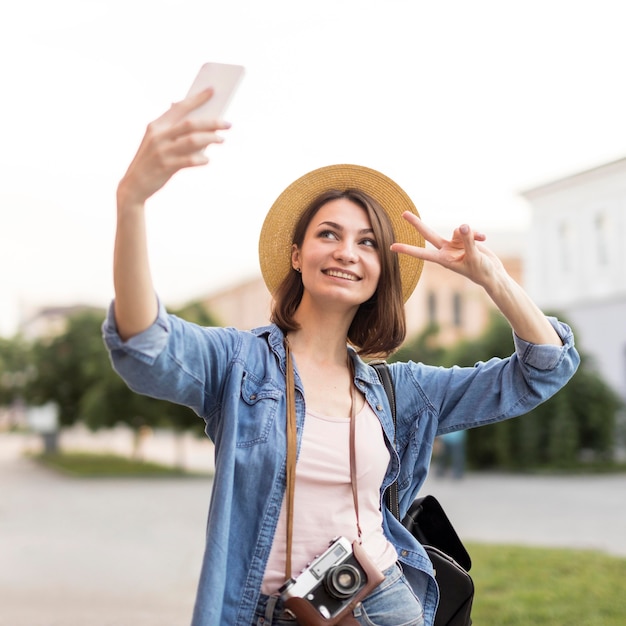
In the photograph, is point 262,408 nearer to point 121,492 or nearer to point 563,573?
point 563,573

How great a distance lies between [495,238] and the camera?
4059 cm

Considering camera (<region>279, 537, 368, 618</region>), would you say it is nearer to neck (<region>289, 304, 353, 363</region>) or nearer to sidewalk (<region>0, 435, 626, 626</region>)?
neck (<region>289, 304, 353, 363</region>)

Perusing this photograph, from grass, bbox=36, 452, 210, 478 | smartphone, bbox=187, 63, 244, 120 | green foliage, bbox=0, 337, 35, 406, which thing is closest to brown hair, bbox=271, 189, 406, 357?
smartphone, bbox=187, 63, 244, 120

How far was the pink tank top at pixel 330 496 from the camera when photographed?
2.23 metres

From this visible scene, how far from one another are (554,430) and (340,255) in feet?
63.3

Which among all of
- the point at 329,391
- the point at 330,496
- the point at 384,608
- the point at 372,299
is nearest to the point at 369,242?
the point at 372,299

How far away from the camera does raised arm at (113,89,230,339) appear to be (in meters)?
1.80

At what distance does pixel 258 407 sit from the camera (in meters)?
2.25

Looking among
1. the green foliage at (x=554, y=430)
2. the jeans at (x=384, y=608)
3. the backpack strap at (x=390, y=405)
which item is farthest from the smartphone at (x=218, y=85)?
the green foliage at (x=554, y=430)

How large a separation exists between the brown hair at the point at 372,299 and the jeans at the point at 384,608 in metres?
0.68

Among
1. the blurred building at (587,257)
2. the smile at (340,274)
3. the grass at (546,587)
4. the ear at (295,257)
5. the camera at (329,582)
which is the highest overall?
the blurred building at (587,257)

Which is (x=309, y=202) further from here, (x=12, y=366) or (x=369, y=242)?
(x=12, y=366)

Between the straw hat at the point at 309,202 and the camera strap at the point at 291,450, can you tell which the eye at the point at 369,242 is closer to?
the straw hat at the point at 309,202

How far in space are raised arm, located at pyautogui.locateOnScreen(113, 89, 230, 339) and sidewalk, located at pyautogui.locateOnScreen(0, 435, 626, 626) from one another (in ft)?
17.2
